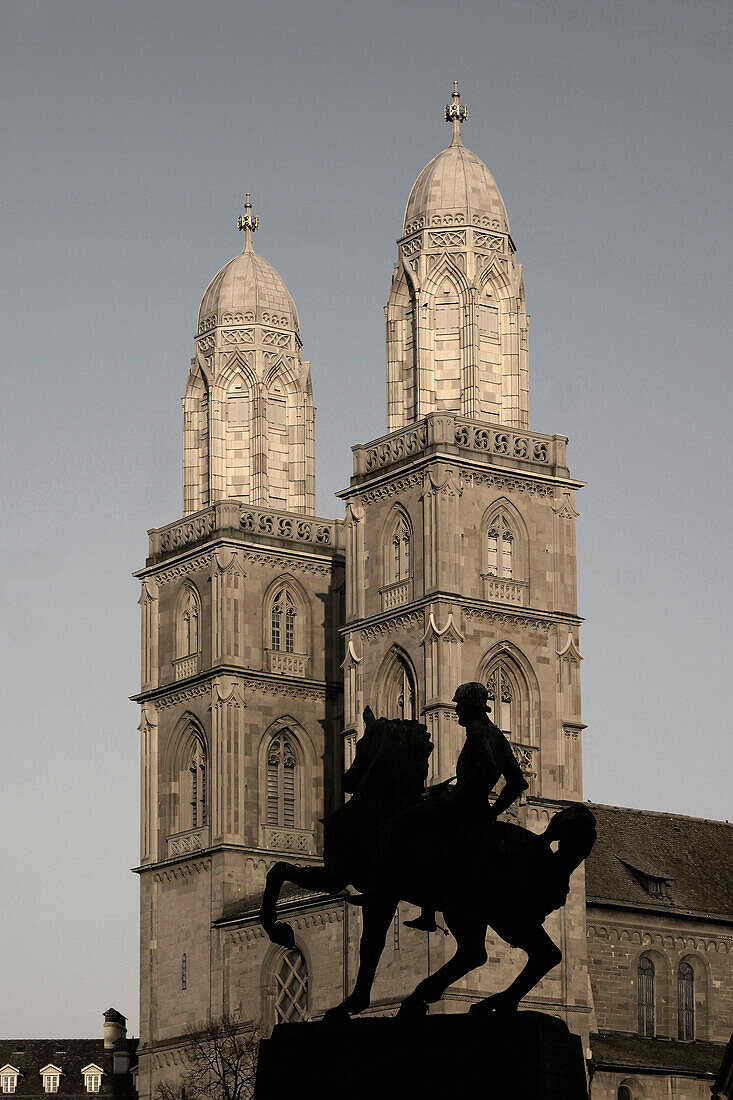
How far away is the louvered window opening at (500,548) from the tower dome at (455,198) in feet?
31.9

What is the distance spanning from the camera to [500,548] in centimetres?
8050

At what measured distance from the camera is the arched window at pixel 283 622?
293 feet

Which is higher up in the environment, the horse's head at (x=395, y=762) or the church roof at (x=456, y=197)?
the church roof at (x=456, y=197)

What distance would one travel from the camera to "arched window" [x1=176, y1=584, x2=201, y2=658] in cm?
8900

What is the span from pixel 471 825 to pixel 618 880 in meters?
65.4

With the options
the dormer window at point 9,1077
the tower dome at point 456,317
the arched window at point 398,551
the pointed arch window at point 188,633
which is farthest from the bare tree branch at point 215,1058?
the dormer window at point 9,1077

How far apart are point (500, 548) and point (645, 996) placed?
57.5ft

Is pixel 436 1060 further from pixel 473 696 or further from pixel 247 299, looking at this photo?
pixel 247 299

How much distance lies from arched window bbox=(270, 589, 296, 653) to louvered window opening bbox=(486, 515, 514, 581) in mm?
11463

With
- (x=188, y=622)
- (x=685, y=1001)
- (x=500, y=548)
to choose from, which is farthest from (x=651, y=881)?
(x=188, y=622)

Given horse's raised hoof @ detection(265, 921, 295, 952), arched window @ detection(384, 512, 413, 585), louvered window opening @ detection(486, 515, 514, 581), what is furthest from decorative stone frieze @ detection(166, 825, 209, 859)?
horse's raised hoof @ detection(265, 921, 295, 952)

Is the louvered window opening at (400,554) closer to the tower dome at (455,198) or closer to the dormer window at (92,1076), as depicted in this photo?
the tower dome at (455,198)

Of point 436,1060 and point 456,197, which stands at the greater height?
point 456,197

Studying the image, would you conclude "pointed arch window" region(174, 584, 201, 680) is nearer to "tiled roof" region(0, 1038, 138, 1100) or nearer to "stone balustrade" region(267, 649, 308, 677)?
"stone balustrade" region(267, 649, 308, 677)
